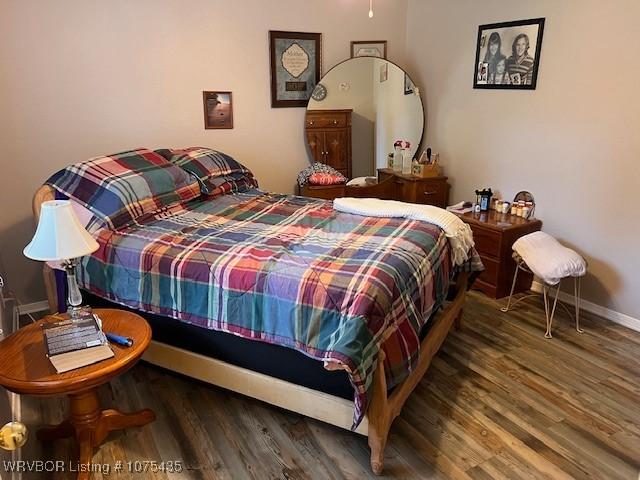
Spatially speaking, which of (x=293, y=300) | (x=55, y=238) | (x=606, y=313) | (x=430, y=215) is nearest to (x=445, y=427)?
(x=293, y=300)

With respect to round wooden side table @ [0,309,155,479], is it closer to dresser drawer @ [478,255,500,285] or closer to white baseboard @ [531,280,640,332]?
dresser drawer @ [478,255,500,285]

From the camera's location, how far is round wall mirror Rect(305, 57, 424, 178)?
4043 millimetres

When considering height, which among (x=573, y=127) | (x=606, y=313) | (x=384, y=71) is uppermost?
(x=384, y=71)

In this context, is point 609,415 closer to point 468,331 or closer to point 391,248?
point 468,331

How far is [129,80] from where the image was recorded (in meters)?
3.24

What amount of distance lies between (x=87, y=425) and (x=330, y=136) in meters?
2.91

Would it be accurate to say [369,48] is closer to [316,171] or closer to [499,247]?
[316,171]

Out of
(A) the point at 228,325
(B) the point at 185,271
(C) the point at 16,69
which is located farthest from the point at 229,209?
(C) the point at 16,69

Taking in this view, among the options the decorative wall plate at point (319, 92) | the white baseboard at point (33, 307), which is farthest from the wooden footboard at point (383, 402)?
the white baseboard at point (33, 307)

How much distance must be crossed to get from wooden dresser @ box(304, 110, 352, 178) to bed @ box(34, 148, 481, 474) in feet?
5.13

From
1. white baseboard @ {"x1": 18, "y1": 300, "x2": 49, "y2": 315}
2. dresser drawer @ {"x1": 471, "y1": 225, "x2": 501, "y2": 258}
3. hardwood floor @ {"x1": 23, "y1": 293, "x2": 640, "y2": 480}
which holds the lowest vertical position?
hardwood floor @ {"x1": 23, "y1": 293, "x2": 640, "y2": 480}

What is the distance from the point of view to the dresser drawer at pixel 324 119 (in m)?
4.05

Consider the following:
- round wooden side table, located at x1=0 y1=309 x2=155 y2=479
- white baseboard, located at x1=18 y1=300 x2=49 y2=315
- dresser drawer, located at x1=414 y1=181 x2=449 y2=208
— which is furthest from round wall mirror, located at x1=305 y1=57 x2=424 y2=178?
round wooden side table, located at x1=0 y1=309 x2=155 y2=479

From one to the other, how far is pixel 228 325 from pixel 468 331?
5.32 feet
